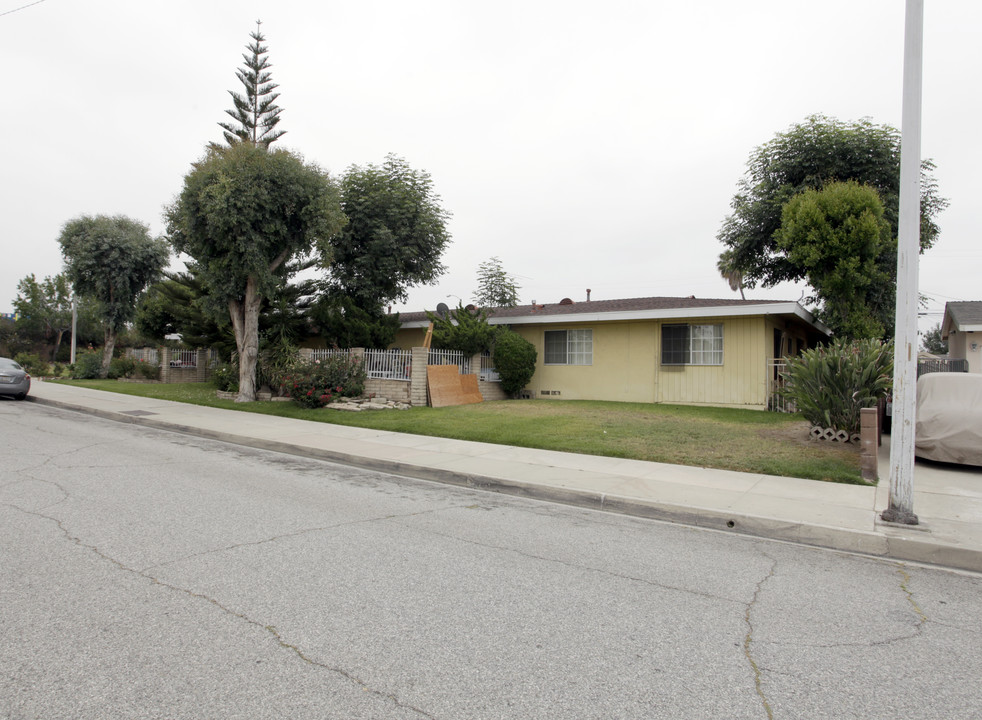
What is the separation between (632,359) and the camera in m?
20.4

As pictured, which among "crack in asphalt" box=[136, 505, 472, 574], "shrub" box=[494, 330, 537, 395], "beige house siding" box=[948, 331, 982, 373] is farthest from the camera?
"beige house siding" box=[948, 331, 982, 373]

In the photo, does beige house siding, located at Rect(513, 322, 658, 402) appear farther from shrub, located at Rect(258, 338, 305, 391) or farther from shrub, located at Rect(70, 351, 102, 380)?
shrub, located at Rect(70, 351, 102, 380)

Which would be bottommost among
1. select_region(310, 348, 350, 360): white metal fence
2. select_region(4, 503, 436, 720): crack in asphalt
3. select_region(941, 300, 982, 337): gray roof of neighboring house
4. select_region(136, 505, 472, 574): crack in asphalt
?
select_region(136, 505, 472, 574): crack in asphalt

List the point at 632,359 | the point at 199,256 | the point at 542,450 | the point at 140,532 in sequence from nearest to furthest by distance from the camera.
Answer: the point at 140,532 → the point at 542,450 → the point at 199,256 → the point at 632,359

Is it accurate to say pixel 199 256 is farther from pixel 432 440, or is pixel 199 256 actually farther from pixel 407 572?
pixel 407 572

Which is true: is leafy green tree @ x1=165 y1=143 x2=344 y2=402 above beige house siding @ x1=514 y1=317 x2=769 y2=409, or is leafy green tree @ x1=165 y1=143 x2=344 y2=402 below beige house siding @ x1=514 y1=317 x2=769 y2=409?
above

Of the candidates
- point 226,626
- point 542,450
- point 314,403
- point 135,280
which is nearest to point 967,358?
point 542,450

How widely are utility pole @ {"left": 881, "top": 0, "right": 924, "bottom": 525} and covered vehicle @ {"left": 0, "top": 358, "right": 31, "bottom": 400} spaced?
23654 millimetres

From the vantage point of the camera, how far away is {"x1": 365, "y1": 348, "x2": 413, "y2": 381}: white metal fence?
18.8m

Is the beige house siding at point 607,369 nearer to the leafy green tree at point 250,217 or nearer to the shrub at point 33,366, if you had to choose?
the leafy green tree at point 250,217

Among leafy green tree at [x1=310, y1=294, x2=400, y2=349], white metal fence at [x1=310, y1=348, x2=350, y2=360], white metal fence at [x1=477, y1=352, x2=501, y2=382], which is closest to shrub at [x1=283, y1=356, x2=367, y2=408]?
white metal fence at [x1=310, y1=348, x2=350, y2=360]

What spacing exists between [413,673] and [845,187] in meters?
19.8

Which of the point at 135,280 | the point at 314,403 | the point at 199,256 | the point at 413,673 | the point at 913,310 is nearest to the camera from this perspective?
the point at 413,673

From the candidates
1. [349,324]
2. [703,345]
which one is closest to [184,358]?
[349,324]
